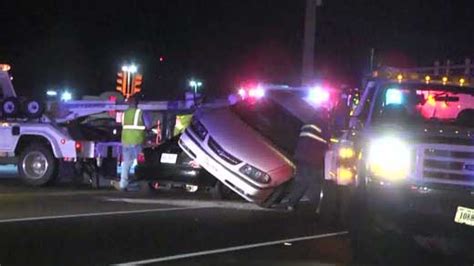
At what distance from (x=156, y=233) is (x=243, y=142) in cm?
286

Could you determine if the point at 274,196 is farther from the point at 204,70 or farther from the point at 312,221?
the point at 204,70

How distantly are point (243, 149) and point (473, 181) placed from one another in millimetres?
4707

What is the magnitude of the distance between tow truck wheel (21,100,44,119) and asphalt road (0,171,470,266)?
→ 9.96 ft

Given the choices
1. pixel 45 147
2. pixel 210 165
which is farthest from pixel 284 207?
pixel 45 147

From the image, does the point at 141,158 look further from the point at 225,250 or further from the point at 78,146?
the point at 225,250

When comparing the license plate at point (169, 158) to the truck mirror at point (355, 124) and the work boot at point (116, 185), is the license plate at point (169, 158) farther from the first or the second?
the truck mirror at point (355, 124)

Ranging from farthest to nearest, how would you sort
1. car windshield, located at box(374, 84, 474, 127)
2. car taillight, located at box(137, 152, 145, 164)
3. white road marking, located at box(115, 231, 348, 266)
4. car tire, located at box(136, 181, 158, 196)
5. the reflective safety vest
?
the reflective safety vest, car tire, located at box(136, 181, 158, 196), car taillight, located at box(137, 152, 145, 164), car windshield, located at box(374, 84, 474, 127), white road marking, located at box(115, 231, 348, 266)

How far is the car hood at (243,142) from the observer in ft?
39.2

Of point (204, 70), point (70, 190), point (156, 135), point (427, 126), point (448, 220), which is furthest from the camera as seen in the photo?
point (204, 70)

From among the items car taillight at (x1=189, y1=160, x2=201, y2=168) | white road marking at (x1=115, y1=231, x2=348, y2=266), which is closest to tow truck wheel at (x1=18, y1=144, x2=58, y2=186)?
car taillight at (x1=189, y1=160, x2=201, y2=168)

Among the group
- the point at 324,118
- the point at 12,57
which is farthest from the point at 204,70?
the point at 324,118

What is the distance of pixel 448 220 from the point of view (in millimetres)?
7988

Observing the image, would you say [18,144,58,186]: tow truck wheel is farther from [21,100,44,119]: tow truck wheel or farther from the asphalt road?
the asphalt road

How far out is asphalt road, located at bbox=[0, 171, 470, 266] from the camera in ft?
27.1
